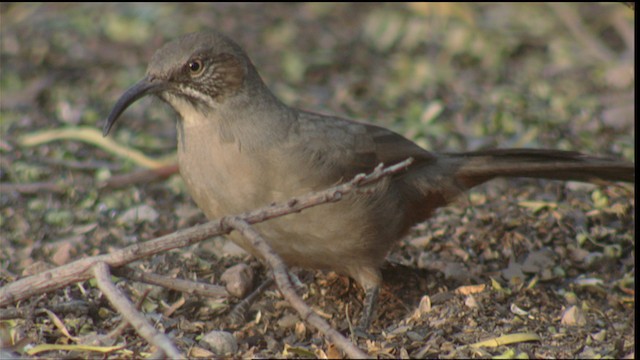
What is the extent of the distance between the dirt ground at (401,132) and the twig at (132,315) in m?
0.34

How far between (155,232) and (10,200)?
965mm

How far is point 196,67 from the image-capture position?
467 cm

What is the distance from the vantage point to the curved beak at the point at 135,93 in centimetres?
455

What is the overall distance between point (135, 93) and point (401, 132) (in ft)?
8.68

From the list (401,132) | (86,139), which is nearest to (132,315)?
(86,139)

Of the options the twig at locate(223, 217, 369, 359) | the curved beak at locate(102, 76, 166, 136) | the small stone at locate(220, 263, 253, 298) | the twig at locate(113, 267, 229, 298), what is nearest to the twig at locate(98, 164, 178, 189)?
the small stone at locate(220, 263, 253, 298)

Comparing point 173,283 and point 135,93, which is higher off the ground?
point 135,93

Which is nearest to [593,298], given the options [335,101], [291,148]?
[291,148]

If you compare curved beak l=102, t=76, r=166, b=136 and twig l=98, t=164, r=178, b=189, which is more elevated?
curved beak l=102, t=76, r=166, b=136

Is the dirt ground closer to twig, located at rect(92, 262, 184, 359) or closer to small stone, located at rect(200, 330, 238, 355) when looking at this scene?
small stone, located at rect(200, 330, 238, 355)

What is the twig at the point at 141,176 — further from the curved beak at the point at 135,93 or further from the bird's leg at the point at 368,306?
the bird's leg at the point at 368,306

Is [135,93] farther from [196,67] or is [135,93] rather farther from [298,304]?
[298,304]

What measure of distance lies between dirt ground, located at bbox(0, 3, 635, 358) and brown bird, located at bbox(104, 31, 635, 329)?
33cm

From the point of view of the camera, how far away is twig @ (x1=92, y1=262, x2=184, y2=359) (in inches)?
131
